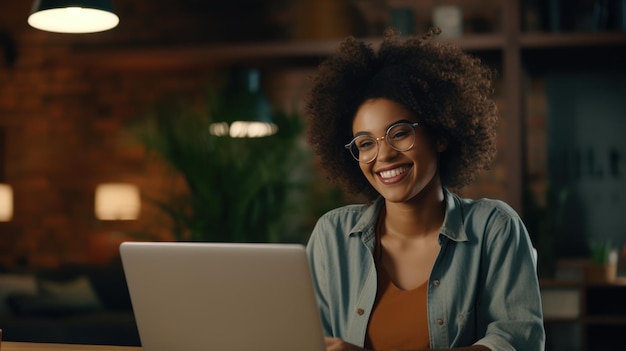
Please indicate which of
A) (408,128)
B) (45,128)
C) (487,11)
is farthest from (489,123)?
(45,128)

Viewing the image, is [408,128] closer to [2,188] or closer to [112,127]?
[112,127]

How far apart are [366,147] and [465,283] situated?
13.7 inches

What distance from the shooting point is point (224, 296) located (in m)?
1.28

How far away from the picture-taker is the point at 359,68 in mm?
1897

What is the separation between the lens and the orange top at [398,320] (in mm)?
1670

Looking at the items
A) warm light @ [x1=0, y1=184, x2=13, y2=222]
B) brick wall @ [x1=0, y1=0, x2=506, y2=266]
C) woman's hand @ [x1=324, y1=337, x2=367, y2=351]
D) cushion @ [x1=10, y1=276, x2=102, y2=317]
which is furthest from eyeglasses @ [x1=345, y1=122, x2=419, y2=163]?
warm light @ [x1=0, y1=184, x2=13, y2=222]

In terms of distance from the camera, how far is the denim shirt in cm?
159

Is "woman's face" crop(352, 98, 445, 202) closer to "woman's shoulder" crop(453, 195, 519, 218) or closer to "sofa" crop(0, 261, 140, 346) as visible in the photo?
"woman's shoulder" crop(453, 195, 519, 218)

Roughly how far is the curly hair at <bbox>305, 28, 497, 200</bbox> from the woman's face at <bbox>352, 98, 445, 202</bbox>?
0.02m

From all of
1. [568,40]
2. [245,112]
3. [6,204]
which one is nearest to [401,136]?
[245,112]

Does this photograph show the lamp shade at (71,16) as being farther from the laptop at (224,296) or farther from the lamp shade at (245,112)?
the laptop at (224,296)

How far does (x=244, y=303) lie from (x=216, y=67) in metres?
3.65

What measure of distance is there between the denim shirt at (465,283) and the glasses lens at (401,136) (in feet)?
0.51

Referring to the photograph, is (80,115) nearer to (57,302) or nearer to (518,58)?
(57,302)
